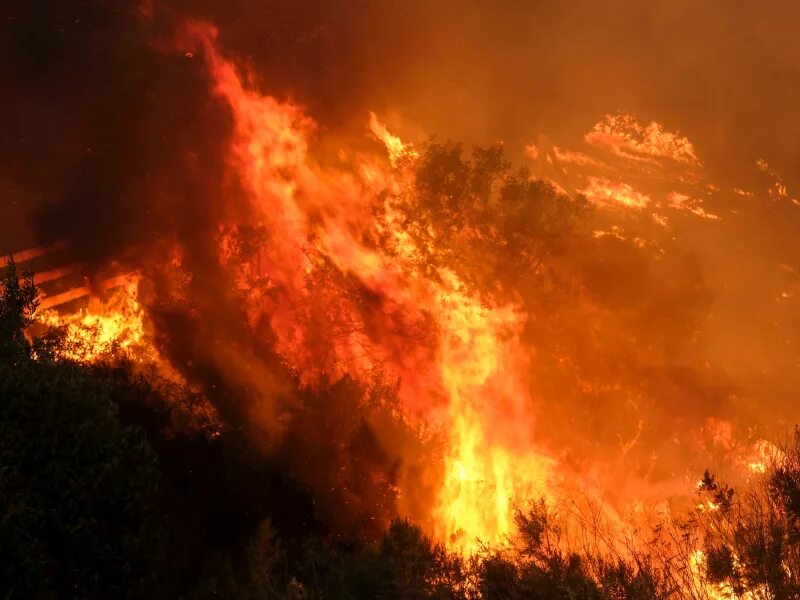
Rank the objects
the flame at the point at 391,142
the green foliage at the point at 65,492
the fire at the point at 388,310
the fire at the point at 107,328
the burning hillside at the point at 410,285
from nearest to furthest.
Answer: the green foliage at the point at 65,492
the fire at the point at 107,328
the burning hillside at the point at 410,285
the fire at the point at 388,310
the flame at the point at 391,142

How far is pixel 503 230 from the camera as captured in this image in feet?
91.6

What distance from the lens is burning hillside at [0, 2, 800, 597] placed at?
21.5 m

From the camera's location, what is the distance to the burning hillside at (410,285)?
70.6 feet

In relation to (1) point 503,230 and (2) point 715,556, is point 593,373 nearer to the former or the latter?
(1) point 503,230

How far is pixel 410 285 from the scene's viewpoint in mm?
25516

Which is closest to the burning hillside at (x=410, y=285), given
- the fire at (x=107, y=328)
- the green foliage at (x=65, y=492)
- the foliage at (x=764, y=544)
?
the fire at (x=107, y=328)

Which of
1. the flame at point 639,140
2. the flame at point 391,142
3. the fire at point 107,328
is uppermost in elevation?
the flame at point 639,140

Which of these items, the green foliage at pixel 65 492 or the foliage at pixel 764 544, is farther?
the foliage at pixel 764 544

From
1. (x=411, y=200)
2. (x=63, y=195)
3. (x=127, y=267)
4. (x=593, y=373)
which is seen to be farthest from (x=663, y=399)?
(x=63, y=195)

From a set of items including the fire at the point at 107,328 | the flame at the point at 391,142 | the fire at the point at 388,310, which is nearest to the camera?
the fire at the point at 107,328

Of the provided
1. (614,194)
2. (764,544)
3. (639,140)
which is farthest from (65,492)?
(639,140)

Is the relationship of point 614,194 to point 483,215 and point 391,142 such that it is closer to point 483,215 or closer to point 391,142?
point 483,215

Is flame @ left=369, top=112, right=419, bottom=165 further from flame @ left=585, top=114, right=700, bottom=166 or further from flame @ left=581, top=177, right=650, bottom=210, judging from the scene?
flame @ left=585, top=114, right=700, bottom=166

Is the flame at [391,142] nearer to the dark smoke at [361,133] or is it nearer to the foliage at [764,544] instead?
the dark smoke at [361,133]
